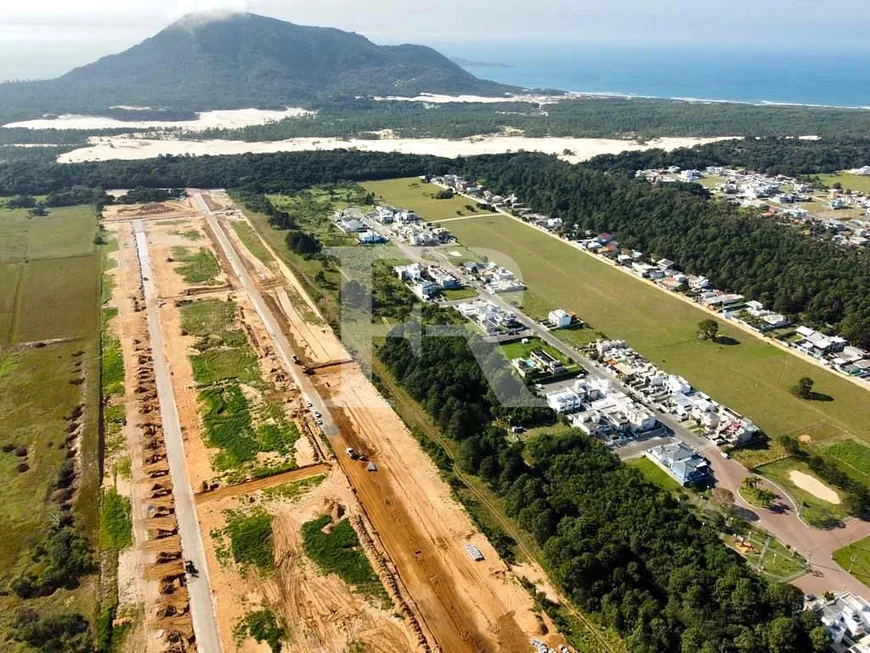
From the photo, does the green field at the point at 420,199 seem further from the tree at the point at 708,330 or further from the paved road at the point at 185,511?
the paved road at the point at 185,511

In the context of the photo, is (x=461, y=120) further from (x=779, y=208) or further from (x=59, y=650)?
(x=59, y=650)

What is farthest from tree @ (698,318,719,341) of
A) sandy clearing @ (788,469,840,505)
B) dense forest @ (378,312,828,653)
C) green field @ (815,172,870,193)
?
green field @ (815,172,870,193)

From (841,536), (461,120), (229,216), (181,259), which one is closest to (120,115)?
(461,120)

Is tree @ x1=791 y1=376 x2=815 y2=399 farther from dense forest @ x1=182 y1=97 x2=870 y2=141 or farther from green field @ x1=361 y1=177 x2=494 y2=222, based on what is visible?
dense forest @ x1=182 y1=97 x2=870 y2=141

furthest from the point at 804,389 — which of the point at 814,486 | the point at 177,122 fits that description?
the point at 177,122

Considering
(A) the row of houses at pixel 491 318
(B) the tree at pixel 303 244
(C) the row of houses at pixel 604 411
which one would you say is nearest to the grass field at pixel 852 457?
(C) the row of houses at pixel 604 411

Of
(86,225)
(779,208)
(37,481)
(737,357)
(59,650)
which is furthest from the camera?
(779,208)

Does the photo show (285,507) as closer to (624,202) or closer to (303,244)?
(303,244)
